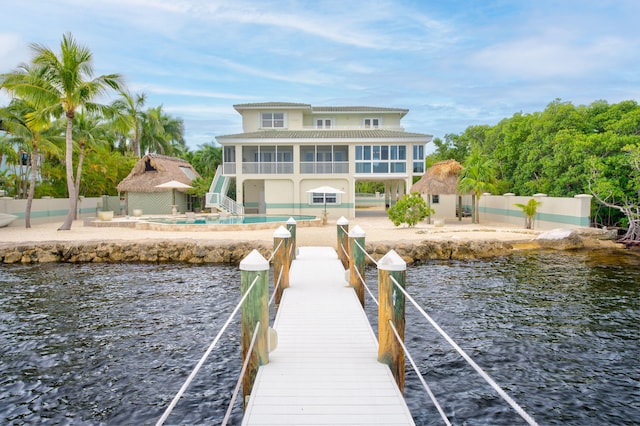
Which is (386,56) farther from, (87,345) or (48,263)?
(87,345)

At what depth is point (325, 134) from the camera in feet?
104

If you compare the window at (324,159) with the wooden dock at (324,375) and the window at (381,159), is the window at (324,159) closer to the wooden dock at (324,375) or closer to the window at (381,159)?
the window at (381,159)

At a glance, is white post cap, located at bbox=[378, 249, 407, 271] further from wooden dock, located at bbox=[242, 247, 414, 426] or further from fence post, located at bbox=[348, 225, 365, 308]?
fence post, located at bbox=[348, 225, 365, 308]

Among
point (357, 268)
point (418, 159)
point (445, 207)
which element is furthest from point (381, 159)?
point (357, 268)

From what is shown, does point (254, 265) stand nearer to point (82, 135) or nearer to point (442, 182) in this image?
point (442, 182)

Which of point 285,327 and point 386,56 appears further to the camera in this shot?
point 386,56

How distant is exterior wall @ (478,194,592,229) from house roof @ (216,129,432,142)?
633 cm

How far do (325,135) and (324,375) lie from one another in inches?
1074

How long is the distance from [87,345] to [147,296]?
3.71 meters

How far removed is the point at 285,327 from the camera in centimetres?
644

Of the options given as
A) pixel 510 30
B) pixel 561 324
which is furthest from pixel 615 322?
pixel 510 30

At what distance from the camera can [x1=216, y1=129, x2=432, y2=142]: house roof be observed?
29959 mm

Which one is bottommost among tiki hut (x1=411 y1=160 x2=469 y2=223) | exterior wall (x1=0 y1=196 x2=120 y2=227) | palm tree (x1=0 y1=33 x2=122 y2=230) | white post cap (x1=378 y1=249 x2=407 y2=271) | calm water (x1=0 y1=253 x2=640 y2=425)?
calm water (x1=0 y1=253 x2=640 y2=425)

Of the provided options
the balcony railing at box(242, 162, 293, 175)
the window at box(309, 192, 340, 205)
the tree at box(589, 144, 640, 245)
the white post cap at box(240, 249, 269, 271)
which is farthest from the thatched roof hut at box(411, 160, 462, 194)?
the white post cap at box(240, 249, 269, 271)
